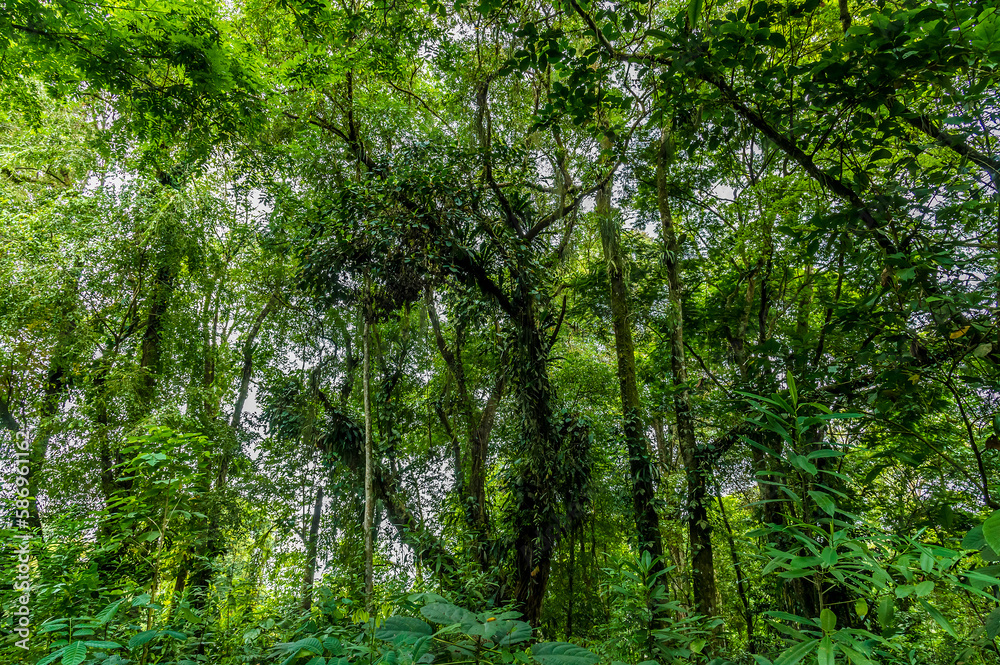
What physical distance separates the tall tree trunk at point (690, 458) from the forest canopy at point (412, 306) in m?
0.03

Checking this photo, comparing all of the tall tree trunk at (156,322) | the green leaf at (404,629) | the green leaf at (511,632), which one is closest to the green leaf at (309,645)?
the green leaf at (404,629)

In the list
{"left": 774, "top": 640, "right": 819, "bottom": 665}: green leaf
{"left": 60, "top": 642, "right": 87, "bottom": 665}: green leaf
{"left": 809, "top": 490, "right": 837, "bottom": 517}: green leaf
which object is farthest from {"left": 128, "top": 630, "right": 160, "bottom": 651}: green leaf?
{"left": 809, "top": 490, "right": 837, "bottom": 517}: green leaf

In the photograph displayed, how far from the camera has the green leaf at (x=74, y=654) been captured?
36.5 inches

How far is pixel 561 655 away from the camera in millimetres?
855

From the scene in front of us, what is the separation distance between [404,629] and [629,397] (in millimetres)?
3733

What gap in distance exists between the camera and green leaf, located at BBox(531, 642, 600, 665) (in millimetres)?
823

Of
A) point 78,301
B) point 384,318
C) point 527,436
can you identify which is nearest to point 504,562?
point 527,436

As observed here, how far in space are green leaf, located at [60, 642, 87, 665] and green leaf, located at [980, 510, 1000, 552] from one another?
5.28 ft

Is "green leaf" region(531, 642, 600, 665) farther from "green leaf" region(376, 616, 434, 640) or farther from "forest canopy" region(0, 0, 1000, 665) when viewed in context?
"forest canopy" region(0, 0, 1000, 665)

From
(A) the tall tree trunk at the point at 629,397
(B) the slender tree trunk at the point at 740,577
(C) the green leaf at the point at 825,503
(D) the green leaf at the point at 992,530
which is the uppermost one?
(A) the tall tree trunk at the point at 629,397

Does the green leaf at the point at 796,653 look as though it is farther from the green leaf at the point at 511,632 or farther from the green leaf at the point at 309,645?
the green leaf at the point at 309,645

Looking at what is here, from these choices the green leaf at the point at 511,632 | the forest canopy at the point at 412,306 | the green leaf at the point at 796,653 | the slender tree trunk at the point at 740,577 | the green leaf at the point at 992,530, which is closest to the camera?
the green leaf at the point at 992,530

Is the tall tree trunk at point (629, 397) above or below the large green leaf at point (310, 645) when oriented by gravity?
above

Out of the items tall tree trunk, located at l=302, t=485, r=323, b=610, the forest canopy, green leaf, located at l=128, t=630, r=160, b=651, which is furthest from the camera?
tall tree trunk, located at l=302, t=485, r=323, b=610
